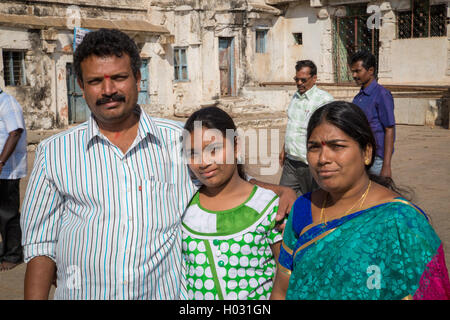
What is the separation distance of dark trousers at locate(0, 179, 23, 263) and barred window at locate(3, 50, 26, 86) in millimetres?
8431

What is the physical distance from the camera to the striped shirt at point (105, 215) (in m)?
1.97

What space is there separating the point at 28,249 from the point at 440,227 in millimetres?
4521

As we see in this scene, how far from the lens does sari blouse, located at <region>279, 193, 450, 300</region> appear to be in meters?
1.71

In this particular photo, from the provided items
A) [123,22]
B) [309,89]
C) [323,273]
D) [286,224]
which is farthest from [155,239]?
[123,22]

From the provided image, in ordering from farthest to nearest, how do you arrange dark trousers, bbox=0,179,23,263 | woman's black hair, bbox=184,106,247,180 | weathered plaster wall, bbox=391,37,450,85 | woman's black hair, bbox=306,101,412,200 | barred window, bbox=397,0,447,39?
1. barred window, bbox=397,0,447,39
2. weathered plaster wall, bbox=391,37,450,85
3. dark trousers, bbox=0,179,23,263
4. woman's black hair, bbox=184,106,247,180
5. woman's black hair, bbox=306,101,412,200

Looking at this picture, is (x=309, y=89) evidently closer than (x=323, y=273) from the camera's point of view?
No

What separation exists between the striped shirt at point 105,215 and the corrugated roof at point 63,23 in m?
11.2

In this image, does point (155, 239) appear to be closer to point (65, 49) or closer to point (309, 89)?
point (309, 89)

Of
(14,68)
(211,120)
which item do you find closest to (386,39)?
(14,68)

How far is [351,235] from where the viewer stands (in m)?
1.79

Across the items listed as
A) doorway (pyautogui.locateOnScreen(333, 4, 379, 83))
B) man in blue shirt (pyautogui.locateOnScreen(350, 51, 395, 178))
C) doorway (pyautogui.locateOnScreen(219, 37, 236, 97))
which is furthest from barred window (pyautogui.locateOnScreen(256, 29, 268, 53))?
man in blue shirt (pyautogui.locateOnScreen(350, 51, 395, 178))

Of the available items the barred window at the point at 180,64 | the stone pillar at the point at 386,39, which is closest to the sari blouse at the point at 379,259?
the barred window at the point at 180,64

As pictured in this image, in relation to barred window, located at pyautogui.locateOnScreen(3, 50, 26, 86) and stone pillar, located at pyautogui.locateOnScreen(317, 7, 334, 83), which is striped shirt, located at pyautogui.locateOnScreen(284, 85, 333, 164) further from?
stone pillar, located at pyautogui.locateOnScreen(317, 7, 334, 83)

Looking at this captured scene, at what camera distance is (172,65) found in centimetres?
1662
